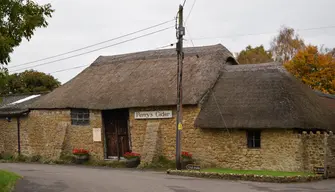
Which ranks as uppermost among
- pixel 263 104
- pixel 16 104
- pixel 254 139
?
pixel 16 104

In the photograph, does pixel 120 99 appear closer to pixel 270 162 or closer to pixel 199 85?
pixel 199 85

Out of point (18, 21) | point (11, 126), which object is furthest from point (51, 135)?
point (18, 21)

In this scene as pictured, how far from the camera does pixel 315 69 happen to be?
135 feet

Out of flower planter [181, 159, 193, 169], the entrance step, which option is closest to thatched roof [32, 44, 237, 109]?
the entrance step

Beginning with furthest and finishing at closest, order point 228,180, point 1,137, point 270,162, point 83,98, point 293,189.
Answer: point 1,137
point 83,98
point 270,162
point 228,180
point 293,189

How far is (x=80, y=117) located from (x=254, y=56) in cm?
3071

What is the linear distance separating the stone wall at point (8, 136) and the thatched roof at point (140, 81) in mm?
3042

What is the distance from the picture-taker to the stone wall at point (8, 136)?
33.7 metres

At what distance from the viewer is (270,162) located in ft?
75.0

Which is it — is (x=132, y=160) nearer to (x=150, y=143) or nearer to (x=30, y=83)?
(x=150, y=143)

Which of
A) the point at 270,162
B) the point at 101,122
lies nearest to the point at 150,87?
the point at 101,122

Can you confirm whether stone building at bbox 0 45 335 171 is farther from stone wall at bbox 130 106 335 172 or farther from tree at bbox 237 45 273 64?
tree at bbox 237 45 273 64

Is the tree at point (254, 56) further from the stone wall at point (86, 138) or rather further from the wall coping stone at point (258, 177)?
the wall coping stone at point (258, 177)

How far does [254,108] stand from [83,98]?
39.0 ft
